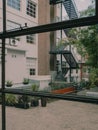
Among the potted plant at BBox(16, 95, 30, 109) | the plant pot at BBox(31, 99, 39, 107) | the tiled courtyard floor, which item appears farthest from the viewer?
the plant pot at BBox(31, 99, 39, 107)

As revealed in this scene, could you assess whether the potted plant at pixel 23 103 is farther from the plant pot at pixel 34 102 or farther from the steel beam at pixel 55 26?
the steel beam at pixel 55 26

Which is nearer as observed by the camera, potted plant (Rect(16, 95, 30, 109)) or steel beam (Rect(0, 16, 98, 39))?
steel beam (Rect(0, 16, 98, 39))

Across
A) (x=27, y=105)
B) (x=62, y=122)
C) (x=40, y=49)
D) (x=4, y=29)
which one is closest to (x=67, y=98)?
(x=4, y=29)

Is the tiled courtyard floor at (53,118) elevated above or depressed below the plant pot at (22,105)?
below

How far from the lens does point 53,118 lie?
4617 mm

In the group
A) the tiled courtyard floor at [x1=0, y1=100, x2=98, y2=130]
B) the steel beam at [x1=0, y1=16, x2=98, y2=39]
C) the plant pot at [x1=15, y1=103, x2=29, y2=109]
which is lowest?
the tiled courtyard floor at [x1=0, y1=100, x2=98, y2=130]

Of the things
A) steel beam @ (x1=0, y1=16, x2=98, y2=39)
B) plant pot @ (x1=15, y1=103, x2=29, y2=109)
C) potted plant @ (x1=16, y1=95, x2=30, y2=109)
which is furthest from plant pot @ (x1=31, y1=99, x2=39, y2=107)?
steel beam @ (x1=0, y1=16, x2=98, y2=39)

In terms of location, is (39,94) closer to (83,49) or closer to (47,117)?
(47,117)

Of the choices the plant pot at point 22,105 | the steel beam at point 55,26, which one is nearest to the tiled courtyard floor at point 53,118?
the plant pot at point 22,105

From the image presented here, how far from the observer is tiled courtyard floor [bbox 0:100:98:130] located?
13.1 ft

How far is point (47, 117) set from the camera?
15.2 ft

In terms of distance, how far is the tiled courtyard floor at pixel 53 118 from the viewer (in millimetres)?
3980

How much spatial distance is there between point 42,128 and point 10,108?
6.25 feet

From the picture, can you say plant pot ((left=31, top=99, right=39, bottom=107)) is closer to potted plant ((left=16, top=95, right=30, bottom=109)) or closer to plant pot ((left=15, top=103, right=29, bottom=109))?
potted plant ((left=16, top=95, right=30, bottom=109))
